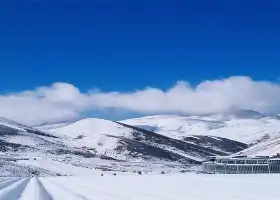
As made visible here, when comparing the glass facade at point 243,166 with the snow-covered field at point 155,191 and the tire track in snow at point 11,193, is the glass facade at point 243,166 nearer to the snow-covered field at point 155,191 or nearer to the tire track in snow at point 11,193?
the snow-covered field at point 155,191

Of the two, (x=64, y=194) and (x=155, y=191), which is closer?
(x=155, y=191)

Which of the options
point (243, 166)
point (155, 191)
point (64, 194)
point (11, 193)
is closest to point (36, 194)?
point (11, 193)

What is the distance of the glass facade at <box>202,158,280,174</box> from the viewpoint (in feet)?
461

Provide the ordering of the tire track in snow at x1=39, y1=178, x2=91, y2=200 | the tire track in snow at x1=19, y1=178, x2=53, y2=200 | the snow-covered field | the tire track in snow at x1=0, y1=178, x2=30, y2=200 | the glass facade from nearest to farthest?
the snow-covered field
the tire track in snow at x1=39, y1=178, x2=91, y2=200
the tire track in snow at x1=19, y1=178, x2=53, y2=200
the tire track in snow at x1=0, y1=178, x2=30, y2=200
the glass facade

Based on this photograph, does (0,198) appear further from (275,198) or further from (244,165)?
(244,165)

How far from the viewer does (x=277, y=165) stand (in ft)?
462

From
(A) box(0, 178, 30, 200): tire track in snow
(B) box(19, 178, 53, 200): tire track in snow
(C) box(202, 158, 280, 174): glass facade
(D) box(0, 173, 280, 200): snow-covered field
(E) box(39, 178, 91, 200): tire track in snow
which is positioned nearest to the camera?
(D) box(0, 173, 280, 200): snow-covered field

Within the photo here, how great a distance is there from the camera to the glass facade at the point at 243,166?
140625mm

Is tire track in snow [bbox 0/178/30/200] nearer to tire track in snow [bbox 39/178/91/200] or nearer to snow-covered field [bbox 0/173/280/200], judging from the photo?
snow-covered field [bbox 0/173/280/200]

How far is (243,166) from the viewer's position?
145875 mm

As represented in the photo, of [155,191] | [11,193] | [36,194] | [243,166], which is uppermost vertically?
[243,166]

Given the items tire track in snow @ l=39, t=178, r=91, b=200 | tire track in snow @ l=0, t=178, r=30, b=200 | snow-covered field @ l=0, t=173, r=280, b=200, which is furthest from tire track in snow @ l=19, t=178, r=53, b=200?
tire track in snow @ l=39, t=178, r=91, b=200

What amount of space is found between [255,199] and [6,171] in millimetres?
108048

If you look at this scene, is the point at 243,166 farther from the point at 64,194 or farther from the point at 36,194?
the point at 64,194
